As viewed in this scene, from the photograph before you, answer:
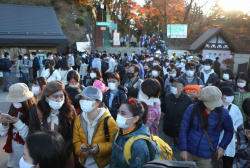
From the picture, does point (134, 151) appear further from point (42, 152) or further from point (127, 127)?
point (42, 152)

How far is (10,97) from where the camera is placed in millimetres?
3057

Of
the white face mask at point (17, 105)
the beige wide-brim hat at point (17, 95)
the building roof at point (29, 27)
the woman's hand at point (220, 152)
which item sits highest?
the building roof at point (29, 27)

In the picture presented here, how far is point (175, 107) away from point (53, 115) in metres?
2.28

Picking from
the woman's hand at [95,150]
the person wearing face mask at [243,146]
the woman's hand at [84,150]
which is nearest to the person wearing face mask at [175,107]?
the person wearing face mask at [243,146]

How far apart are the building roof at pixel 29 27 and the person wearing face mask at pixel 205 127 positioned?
496 inches

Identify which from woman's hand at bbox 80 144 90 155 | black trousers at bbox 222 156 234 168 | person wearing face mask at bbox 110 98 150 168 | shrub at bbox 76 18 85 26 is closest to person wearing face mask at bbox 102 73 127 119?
woman's hand at bbox 80 144 90 155

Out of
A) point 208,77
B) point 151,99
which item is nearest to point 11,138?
point 151,99

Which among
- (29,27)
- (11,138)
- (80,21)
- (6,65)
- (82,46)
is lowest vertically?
(11,138)

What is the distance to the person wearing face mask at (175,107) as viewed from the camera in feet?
13.2

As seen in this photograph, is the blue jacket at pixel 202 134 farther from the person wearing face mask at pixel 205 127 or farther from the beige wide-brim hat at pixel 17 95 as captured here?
the beige wide-brim hat at pixel 17 95

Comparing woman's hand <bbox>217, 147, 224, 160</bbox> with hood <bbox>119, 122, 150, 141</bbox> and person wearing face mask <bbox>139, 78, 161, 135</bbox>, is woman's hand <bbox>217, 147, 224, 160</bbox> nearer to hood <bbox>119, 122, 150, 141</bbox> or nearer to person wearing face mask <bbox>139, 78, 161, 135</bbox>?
person wearing face mask <bbox>139, 78, 161, 135</bbox>

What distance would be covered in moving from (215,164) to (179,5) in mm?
31799

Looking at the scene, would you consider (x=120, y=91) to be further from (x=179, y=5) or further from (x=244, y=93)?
(x=179, y=5)

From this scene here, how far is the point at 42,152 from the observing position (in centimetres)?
175
